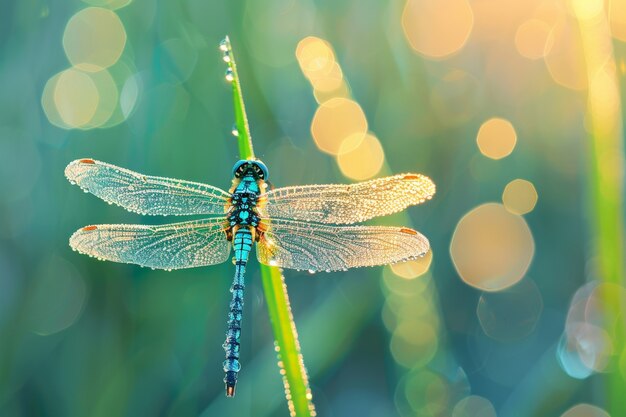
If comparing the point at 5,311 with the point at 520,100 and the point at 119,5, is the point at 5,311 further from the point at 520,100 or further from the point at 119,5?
the point at 520,100

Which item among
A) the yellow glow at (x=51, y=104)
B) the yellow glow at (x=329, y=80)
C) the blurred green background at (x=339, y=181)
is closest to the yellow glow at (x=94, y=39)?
the blurred green background at (x=339, y=181)

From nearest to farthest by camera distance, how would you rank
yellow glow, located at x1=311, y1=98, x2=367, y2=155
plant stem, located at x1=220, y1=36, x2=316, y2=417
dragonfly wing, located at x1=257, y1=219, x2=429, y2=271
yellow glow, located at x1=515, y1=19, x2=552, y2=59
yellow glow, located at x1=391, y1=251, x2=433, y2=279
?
plant stem, located at x1=220, y1=36, x2=316, y2=417, dragonfly wing, located at x1=257, y1=219, x2=429, y2=271, yellow glow, located at x1=391, y1=251, x2=433, y2=279, yellow glow, located at x1=311, y1=98, x2=367, y2=155, yellow glow, located at x1=515, y1=19, x2=552, y2=59

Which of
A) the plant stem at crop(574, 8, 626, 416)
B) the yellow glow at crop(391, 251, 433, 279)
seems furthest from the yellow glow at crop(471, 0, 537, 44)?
the yellow glow at crop(391, 251, 433, 279)

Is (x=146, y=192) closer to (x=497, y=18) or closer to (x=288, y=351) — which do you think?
(x=288, y=351)

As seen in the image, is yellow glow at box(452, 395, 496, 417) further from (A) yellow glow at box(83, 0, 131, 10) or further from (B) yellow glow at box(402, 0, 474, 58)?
(A) yellow glow at box(83, 0, 131, 10)

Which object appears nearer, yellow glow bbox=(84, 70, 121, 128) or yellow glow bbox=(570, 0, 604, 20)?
yellow glow bbox=(570, 0, 604, 20)

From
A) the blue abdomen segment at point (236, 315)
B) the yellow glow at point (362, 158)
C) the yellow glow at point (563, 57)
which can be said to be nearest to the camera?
the blue abdomen segment at point (236, 315)

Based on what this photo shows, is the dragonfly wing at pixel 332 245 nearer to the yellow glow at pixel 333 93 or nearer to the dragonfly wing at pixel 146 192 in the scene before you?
the dragonfly wing at pixel 146 192
